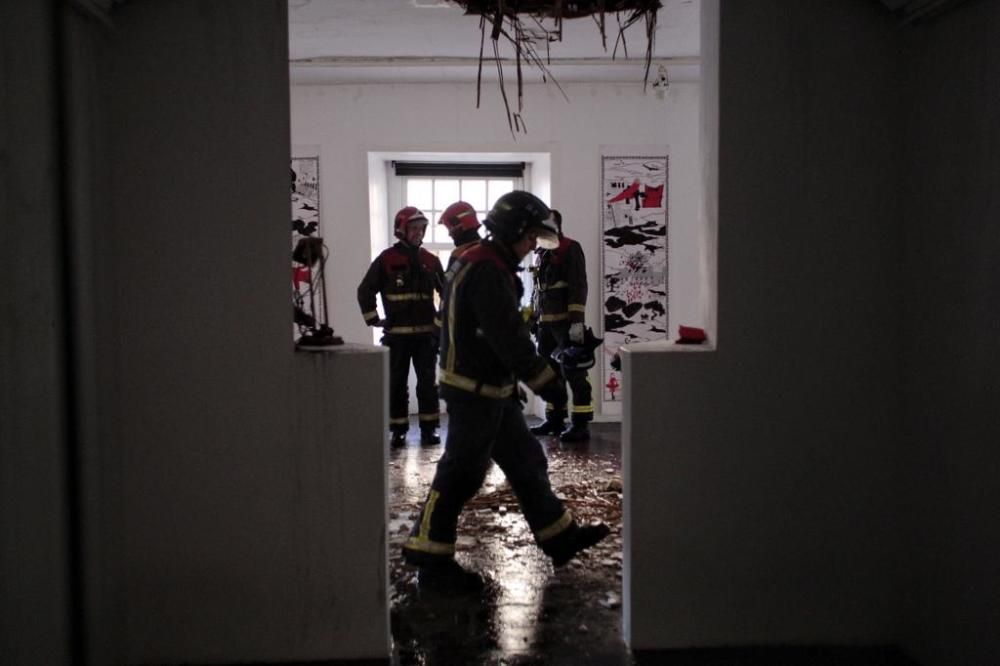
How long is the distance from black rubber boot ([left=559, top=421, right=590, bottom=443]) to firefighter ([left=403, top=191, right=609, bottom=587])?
11.0 ft

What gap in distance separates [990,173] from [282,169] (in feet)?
8.10

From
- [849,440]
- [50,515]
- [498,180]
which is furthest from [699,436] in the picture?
[498,180]

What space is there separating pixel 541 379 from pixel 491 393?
27 cm

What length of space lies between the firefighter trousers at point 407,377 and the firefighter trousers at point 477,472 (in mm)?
3109

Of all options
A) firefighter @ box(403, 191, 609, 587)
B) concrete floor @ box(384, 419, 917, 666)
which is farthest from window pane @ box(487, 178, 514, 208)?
firefighter @ box(403, 191, 609, 587)

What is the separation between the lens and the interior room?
9.79 ft

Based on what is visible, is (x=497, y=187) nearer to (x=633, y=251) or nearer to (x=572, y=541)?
(x=633, y=251)

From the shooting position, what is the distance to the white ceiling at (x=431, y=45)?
6043 millimetres

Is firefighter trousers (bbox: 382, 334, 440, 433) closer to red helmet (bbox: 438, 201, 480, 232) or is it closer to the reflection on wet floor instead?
red helmet (bbox: 438, 201, 480, 232)

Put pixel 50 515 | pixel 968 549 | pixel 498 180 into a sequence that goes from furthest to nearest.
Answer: pixel 498 180 < pixel 968 549 < pixel 50 515

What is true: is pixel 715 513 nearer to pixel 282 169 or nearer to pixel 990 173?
pixel 990 173

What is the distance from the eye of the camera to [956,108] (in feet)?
9.43

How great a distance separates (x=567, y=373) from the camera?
279 inches

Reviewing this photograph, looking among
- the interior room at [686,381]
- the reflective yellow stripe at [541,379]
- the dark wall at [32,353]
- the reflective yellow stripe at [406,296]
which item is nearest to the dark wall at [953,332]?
the interior room at [686,381]
